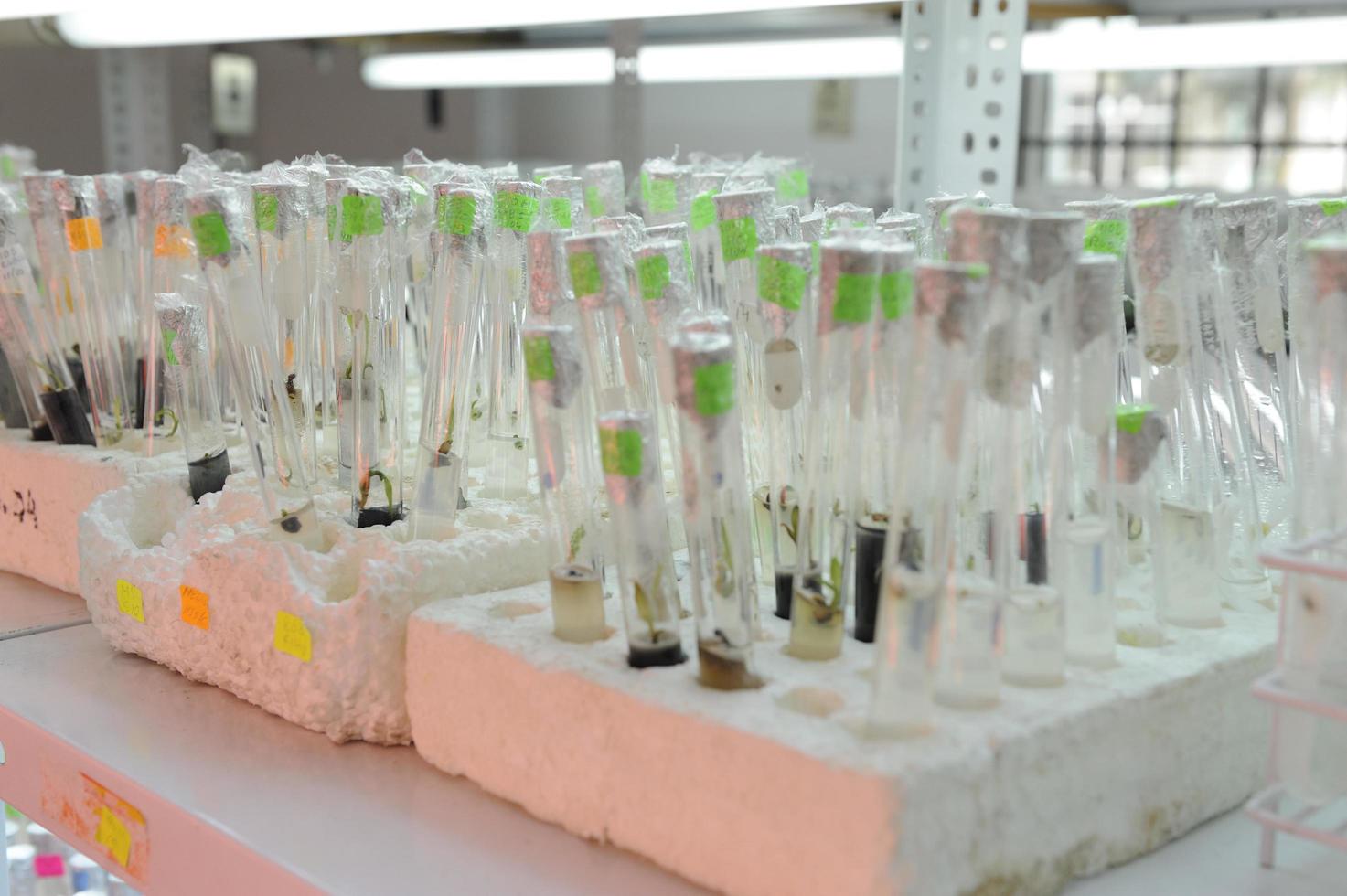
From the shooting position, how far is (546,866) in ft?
2.70

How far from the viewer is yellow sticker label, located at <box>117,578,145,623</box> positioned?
3.76ft

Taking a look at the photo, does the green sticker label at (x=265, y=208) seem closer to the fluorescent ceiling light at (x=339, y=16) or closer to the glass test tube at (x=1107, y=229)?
the fluorescent ceiling light at (x=339, y=16)

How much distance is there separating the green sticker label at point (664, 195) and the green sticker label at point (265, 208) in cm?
43

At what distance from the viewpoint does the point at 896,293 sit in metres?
0.79

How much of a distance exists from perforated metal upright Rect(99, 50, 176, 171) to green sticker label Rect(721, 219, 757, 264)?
2.64 m

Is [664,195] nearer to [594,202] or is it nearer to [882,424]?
[594,202]

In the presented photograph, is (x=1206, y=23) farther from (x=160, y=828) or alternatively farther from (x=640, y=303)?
(x=160, y=828)

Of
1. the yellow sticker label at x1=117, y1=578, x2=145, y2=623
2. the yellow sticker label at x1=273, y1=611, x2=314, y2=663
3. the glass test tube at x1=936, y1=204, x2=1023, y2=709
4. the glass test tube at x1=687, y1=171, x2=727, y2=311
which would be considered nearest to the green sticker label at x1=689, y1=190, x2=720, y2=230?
the glass test tube at x1=687, y1=171, x2=727, y2=311

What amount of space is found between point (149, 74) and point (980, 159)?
2612 mm

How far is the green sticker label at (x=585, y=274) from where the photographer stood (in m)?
0.90

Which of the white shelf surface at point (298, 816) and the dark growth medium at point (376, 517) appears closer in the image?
the white shelf surface at point (298, 816)

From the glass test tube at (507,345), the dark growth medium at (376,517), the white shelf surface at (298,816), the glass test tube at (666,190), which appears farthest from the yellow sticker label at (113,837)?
the glass test tube at (666,190)

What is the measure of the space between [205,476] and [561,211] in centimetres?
44

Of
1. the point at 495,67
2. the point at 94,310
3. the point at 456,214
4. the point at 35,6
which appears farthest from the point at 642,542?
the point at 495,67
